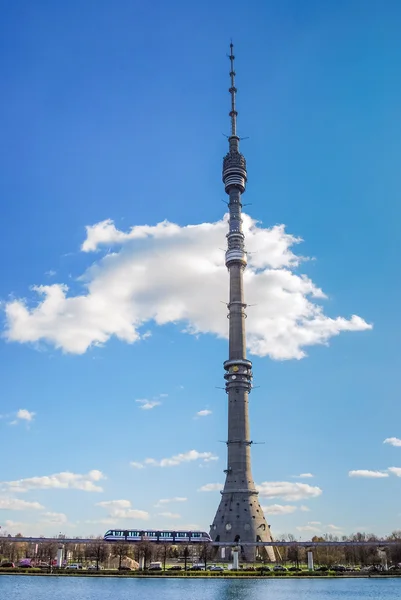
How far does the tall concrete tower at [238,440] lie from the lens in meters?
144

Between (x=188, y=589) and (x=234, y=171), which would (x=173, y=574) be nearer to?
(x=188, y=589)

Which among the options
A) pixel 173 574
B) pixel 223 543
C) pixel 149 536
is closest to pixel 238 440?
pixel 223 543

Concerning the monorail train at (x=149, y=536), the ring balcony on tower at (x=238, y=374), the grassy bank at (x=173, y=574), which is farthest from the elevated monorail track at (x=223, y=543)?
the ring balcony on tower at (x=238, y=374)

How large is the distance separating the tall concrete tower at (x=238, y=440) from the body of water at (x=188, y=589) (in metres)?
56.4

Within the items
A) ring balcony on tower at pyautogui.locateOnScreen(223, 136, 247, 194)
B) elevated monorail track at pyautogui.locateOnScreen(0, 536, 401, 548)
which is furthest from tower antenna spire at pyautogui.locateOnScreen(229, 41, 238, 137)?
elevated monorail track at pyautogui.locateOnScreen(0, 536, 401, 548)

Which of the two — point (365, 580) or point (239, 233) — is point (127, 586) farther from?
point (239, 233)

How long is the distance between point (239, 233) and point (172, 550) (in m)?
80.7

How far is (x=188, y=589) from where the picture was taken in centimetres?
7075

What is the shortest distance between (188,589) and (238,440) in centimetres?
7931

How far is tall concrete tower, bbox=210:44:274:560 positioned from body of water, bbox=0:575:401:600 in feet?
185

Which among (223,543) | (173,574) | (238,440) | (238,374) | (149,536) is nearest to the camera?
(173,574)

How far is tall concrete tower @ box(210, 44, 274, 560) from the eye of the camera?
144 meters

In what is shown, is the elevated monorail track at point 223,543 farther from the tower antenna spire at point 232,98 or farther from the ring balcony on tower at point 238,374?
the tower antenna spire at point 232,98

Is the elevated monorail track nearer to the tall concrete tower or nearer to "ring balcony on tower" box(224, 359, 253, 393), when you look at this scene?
the tall concrete tower
